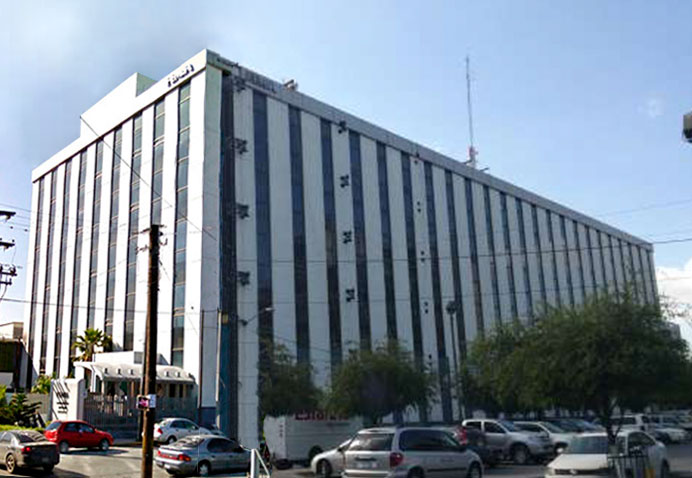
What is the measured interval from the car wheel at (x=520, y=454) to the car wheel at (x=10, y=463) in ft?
61.8

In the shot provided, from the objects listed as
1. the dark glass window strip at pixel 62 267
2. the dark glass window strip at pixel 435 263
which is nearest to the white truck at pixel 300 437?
the dark glass window strip at pixel 435 263

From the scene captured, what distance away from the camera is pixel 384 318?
5512cm

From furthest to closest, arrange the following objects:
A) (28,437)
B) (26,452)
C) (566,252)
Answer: (566,252) → (28,437) → (26,452)

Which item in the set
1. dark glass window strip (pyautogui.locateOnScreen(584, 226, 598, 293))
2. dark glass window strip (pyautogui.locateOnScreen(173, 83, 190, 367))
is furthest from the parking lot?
dark glass window strip (pyautogui.locateOnScreen(584, 226, 598, 293))

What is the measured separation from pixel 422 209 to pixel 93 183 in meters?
29.5

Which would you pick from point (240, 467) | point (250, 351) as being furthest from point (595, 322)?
point (250, 351)

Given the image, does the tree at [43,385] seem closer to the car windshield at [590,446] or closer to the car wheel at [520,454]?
the car wheel at [520,454]

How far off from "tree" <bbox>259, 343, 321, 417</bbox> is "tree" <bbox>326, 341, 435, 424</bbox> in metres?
3.78

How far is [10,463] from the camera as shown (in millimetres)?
26594

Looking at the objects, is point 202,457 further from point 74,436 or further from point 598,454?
point 598,454

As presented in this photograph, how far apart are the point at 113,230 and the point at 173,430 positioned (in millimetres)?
25965

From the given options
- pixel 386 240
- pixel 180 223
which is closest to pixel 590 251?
pixel 386 240

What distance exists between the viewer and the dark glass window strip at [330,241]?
51.8 metres

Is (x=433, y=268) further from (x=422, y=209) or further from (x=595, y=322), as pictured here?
(x=595, y=322)
